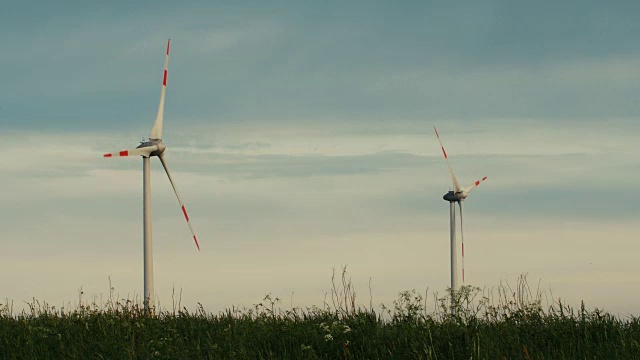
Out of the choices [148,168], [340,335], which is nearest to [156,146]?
[148,168]

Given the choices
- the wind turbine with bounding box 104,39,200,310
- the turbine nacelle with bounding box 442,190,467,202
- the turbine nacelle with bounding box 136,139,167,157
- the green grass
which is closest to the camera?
the green grass

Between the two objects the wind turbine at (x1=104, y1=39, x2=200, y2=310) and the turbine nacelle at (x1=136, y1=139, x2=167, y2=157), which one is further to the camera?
the turbine nacelle at (x1=136, y1=139, x2=167, y2=157)

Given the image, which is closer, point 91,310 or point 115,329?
point 115,329

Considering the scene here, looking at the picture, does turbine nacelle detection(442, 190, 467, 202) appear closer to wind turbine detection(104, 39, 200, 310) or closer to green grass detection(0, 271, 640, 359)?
wind turbine detection(104, 39, 200, 310)

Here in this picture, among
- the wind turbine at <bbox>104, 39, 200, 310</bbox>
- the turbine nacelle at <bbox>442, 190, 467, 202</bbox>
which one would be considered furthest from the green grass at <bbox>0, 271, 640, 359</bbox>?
the turbine nacelle at <bbox>442, 190, 467, 202</bbox>

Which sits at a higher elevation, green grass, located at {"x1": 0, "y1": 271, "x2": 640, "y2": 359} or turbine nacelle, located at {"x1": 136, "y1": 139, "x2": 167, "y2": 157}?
turbine nacelle, located at {"x1": 136, "y1": 139, "x2": 167, "y2": 157}

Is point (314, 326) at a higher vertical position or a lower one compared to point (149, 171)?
lower

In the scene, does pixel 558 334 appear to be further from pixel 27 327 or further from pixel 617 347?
pixel 27 327

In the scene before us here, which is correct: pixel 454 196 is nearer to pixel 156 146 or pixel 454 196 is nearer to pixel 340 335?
pixel 156 146

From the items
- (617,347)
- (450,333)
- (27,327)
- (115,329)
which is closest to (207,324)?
(115,329)

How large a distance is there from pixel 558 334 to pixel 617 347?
37.6 inches

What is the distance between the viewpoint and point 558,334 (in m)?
12.8

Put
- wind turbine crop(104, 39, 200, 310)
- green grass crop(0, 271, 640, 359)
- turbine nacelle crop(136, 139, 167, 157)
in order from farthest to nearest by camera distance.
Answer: turbine nacelle crop(136, 139, 167, 157) < wind turbine crop(104, 39, 200, 310) < green grass crop(0, 271, 640, 359)

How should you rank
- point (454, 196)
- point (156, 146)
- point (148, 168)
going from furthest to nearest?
point (454, 196) < point (156, 146) < point (148, 168)
